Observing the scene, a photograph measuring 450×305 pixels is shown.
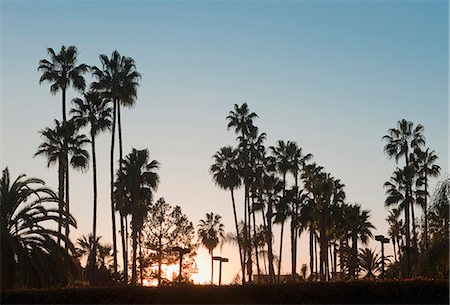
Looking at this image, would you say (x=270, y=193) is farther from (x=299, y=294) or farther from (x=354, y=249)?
(x=299, y=294)

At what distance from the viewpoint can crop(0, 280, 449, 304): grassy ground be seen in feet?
96.6

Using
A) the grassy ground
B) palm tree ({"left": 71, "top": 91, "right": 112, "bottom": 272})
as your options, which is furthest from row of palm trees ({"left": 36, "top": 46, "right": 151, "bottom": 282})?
the grassy ground

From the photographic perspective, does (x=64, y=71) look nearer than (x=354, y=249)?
Yes

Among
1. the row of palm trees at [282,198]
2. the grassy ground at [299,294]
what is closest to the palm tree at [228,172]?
the row of palm trees at [282,198]

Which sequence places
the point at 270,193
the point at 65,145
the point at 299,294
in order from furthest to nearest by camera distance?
1. the point at 270,193
2. the point at 65,145
3. the point at 299,294

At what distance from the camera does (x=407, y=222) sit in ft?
242

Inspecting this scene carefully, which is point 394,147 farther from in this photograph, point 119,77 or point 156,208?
point 119,77

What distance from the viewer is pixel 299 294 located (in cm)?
2947

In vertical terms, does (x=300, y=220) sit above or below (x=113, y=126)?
below

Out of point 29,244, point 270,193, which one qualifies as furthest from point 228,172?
point 29,244

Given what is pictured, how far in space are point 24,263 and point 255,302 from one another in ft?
46.9

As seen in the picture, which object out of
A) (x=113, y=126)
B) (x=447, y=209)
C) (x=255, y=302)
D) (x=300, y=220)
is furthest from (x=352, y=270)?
(x=255, y=302)

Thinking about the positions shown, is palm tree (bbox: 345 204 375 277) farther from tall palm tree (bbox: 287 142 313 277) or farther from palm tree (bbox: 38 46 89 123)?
palm tree (bbox: 38 46 89 123)

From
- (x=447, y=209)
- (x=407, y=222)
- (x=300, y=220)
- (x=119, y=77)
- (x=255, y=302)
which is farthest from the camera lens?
(x=300, y=220)
